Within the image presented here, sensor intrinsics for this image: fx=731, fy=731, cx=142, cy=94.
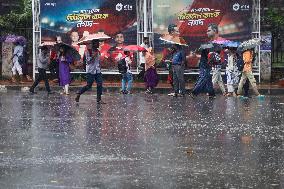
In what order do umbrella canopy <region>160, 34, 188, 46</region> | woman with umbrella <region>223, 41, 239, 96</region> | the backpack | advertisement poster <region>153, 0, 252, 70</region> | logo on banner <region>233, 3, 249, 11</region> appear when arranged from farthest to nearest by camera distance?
advertisement poster <region>153, 0, 252, 70</region>
logo on banner <region>233, 3, 249, 11</region>
the backpack
woman with umbrella <region>223, 41, 239, 96</region>
umbrella canopy <region>160, 34, 188, 46</region>

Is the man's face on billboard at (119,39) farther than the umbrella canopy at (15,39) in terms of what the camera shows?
No

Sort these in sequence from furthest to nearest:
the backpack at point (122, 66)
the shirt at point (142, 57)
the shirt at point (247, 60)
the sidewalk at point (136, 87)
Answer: the shirt at point (142, 57)
the sidewalk at point (136, 87)
the backpack at point (122, 66)
the shirt at point (247, 60)

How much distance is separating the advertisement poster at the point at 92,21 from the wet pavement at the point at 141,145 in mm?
8000

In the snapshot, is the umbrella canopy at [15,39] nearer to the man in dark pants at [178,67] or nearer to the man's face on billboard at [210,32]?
the man's face on billboard at [210,32]

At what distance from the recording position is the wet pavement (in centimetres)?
880

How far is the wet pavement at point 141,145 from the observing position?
880 cm

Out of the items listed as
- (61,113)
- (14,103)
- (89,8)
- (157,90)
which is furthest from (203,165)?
(89,8)

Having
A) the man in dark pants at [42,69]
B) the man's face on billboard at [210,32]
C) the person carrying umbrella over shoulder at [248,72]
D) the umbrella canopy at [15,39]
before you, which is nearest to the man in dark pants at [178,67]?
the person carrying umbrella over shoulder at [248,72]

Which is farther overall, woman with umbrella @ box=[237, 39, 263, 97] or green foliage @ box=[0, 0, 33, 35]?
green foliage @ box=[0, 0, 33, 35]

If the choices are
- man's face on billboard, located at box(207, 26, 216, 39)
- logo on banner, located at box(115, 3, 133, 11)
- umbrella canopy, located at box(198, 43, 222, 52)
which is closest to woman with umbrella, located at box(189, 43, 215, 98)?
umbrella canopy, located at box(198, 43, 222, 52)

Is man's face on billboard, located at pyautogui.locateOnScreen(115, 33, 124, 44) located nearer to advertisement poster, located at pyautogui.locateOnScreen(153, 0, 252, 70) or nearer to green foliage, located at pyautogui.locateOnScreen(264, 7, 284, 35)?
advertisement poster, located at pyautogui.locateOnScreen(153, 0, 252, 70)

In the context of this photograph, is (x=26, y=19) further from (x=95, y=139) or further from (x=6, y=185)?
(x=6, y=185)

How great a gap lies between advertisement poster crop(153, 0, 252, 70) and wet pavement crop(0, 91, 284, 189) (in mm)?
7250

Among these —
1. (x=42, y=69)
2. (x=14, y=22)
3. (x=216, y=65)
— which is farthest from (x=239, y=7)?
(x=14, y=22)
